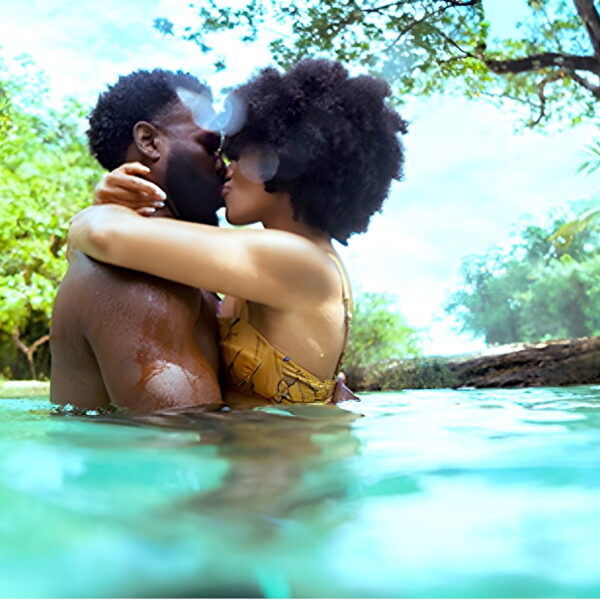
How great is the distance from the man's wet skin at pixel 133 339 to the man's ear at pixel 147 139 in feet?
0.17

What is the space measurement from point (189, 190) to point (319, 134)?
1.61 ft

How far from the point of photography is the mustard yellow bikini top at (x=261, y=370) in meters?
2.24

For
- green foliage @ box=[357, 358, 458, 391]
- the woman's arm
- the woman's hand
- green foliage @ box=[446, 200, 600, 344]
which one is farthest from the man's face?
green foliage @ box=[446, 200, 600, 344]

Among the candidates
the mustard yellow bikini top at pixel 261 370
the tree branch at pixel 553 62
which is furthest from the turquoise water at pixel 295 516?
the tree branch at pixel 553 62

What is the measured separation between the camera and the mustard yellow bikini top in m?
2.24

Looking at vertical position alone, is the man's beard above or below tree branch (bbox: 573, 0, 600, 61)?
below

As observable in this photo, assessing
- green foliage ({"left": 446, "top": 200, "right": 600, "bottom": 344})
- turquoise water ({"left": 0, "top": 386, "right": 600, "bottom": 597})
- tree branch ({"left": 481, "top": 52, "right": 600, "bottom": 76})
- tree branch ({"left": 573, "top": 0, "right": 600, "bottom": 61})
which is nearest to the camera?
turquoise water ({"left": 0, "top": 386, "right": 600, "bottom": 597})

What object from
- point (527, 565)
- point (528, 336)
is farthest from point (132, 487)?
point (528, 336)

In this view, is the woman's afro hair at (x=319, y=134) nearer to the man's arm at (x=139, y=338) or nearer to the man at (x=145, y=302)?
the man at (x=145, y=302)

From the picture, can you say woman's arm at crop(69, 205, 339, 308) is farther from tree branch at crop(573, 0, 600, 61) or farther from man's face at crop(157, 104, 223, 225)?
tree branch at crop(573, 0, 600, 61)

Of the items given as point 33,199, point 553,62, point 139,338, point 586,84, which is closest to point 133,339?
point 139,338

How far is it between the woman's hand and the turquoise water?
38.6 inches

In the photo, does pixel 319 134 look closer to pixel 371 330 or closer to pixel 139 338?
pixel 139 338

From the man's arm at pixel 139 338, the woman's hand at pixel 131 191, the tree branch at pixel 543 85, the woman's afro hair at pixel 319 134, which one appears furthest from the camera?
the tree branch at pixel 543 85
